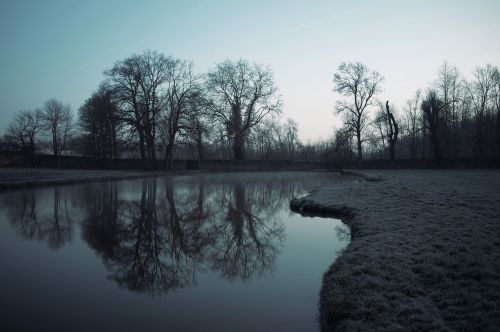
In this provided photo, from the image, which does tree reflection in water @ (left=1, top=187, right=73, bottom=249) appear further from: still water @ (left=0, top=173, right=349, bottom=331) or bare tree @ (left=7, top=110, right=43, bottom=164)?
bare tree @ (left=7, top=110, right=43, bottom=164)

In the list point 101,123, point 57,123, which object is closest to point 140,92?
point 101,123

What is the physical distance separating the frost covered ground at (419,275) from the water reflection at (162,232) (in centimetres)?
207

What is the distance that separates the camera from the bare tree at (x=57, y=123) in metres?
61.2

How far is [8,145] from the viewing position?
55.0 m

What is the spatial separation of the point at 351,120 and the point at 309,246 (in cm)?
4043

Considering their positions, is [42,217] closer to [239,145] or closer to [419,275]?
[419,275]

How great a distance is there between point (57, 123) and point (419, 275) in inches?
2722

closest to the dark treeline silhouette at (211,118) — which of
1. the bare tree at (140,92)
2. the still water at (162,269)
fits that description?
the bare tree at (140,92)

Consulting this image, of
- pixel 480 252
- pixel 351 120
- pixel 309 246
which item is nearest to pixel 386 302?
pixel 480 252

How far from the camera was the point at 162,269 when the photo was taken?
272 inches

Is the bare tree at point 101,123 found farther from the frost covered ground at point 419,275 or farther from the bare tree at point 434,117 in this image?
the bare tree at point 434,117

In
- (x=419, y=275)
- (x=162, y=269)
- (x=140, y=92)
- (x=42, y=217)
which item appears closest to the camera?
(x=419, y=275)

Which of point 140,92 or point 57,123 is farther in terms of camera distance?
point 57,123

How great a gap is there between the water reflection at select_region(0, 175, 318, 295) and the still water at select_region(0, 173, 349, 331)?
0.03m
